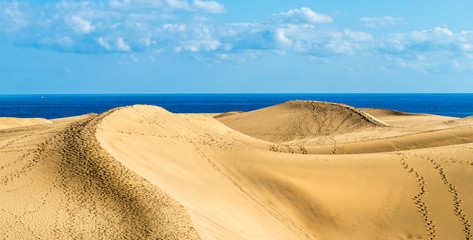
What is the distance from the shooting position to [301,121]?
136 feet

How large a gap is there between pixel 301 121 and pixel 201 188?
29414 millimetres

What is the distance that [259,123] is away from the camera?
42.6m

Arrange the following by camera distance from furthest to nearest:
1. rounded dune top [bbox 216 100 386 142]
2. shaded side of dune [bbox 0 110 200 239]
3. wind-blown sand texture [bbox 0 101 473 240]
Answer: rounded dune top [bbox 216 100 386 142], wind-blown sand texture [bbox 0 101 473 240], shaded side of dune [bbox 0 110 200 239]

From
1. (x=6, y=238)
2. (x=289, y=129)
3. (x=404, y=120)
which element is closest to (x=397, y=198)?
(x=6, y=238)

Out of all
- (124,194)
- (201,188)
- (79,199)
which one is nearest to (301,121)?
(201,188)

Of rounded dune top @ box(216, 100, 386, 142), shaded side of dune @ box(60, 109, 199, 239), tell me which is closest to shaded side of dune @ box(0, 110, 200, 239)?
shaded side of dune @ box(60, 109, 199, 239)

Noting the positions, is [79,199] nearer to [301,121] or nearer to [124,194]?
[124,194]

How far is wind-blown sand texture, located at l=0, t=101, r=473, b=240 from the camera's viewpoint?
8.91m

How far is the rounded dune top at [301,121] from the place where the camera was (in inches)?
1505

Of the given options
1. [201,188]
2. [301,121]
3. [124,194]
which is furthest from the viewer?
[301,121]

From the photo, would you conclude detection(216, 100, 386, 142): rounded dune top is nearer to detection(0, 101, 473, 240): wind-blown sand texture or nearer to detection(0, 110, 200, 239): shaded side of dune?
detection(0, 101, 473, 240): wind-blown sand texture

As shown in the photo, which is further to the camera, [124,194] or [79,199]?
[124,194]

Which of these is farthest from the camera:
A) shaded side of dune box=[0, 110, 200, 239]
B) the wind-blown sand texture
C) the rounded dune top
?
the rounded dune top

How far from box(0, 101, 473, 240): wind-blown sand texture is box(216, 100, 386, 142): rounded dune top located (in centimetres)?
1888
